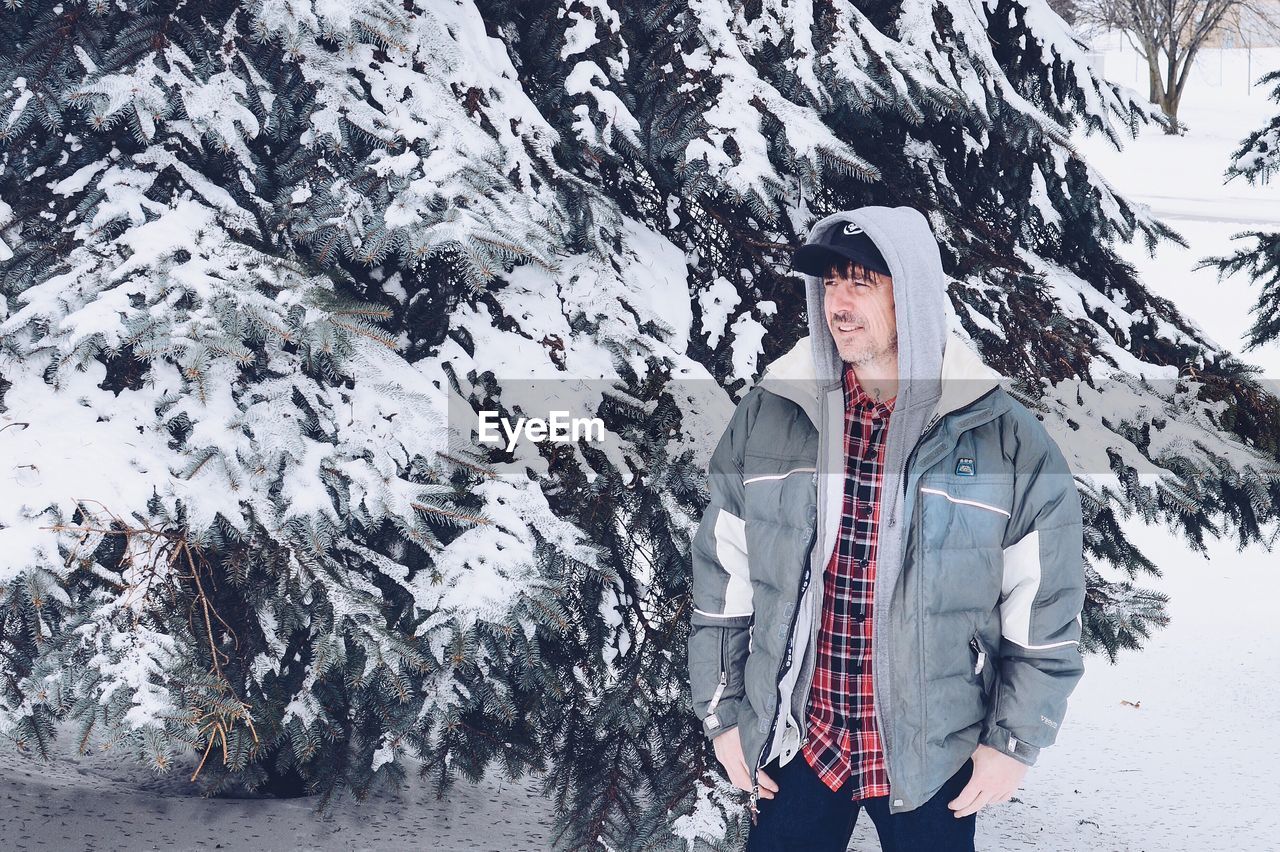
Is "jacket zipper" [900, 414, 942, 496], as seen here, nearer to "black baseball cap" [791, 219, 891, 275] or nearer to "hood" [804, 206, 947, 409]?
"hood" [804, 206, 947, 409]

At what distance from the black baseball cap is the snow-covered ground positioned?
268 cm

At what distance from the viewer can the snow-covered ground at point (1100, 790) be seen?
415cm

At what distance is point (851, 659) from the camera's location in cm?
229

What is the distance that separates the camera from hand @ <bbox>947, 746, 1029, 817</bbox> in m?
2.23

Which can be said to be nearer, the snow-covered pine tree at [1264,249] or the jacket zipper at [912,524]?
the jacket zipper at [912,524]

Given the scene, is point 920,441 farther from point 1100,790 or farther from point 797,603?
point 1100,790

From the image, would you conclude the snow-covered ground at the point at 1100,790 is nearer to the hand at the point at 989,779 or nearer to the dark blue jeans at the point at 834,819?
the dark blue jeans at the point at 834,819

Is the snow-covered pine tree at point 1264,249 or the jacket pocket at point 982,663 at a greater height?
the snow-covered pine tree at point 1264,249

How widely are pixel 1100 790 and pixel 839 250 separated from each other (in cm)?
396

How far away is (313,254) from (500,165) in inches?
22.7

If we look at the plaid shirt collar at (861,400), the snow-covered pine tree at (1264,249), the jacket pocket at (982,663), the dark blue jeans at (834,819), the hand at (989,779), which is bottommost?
the dark blue jeans at (834,819)

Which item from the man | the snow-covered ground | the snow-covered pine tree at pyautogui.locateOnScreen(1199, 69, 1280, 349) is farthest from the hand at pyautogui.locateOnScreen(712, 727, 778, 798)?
the snow-covered pine tree at pyautogui.locateOnScreen(1199, 69, 1280, 349)

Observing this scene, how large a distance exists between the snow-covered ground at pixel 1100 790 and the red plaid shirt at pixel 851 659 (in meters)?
2.24

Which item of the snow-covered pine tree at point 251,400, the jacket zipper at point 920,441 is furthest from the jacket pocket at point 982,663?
the snow-covered pine tree at point 251,400
